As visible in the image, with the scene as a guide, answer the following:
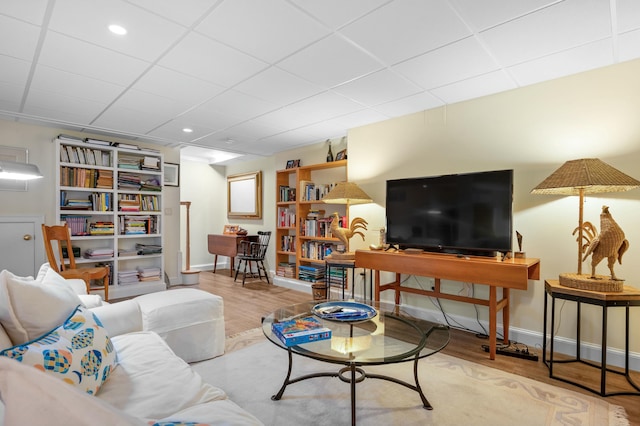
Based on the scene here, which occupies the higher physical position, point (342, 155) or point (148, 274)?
point (342, 155)

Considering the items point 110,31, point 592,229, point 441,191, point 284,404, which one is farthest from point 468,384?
point 110,31

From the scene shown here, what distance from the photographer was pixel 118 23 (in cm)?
186

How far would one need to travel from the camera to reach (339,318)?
1966mm

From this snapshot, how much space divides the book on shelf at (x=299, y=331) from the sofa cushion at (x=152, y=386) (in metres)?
0.44

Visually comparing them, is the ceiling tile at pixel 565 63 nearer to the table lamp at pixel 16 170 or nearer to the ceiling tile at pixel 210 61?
the ceiling tile at pixel 210 61

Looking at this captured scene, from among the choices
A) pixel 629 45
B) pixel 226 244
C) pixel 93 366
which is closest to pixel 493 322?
pixel 629 45

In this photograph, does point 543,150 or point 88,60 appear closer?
point 88,60

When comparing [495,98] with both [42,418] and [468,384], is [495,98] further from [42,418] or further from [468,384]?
[42,418]

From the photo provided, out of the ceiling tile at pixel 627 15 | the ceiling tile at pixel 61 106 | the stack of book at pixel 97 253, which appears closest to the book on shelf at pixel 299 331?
the ceiling tile at pixel 627 15

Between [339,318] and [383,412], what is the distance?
0.55m

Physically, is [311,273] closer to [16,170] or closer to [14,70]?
[16,170]

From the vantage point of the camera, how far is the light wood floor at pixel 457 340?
2.12 meters

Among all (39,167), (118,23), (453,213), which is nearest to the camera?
(118,23)

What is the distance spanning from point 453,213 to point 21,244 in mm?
4843
